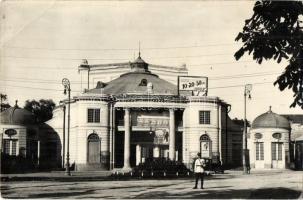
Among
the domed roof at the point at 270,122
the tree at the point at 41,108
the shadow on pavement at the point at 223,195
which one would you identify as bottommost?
the shadow on pavement at the point at 223,195

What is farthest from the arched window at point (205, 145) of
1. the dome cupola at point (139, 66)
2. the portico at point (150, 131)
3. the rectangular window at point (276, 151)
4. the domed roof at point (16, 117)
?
the domed roof at point (16, 117)

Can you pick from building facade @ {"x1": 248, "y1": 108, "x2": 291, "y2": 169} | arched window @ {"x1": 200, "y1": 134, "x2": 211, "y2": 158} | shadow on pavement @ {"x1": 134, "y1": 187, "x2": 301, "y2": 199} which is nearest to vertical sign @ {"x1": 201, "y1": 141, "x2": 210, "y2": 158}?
arched window @ {"x1": 200, "y1": 134, "x2": 211, "y2": 158}

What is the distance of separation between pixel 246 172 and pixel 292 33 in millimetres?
33080

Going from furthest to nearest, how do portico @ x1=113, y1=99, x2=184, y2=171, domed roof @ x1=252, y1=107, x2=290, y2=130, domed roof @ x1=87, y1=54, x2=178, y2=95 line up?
domed roof @ x1=87, y1=54, x2=178, y2=95 → domed roof @ x1=252, y1=107, x2=290, y2=130 → portico @ x1=113, y1=99, x2=184, y2=171

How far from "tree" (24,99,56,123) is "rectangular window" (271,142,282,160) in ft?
139

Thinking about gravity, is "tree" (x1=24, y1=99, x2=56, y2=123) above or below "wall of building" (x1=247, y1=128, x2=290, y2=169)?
above

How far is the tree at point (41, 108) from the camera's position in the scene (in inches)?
3201

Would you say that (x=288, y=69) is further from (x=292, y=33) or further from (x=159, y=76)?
(x=159, y=76)

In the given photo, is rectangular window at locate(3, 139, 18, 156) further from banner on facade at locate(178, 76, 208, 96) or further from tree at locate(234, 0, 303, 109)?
tree at locate(234, 0, 303, 109)

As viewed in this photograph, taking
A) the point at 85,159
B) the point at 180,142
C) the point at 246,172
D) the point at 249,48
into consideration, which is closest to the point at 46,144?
the point at 85,159

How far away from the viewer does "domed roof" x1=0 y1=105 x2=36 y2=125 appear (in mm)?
51062

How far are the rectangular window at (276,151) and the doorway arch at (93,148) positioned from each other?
60.0 feet

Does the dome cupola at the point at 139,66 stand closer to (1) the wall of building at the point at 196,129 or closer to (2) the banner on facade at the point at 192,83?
(1) the wall of building at the point at 196,129

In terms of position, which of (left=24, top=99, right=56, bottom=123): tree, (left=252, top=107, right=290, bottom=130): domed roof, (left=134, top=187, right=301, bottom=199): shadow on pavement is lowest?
(left=134, top=187, right=301, bottom=199): shadow on pavement
